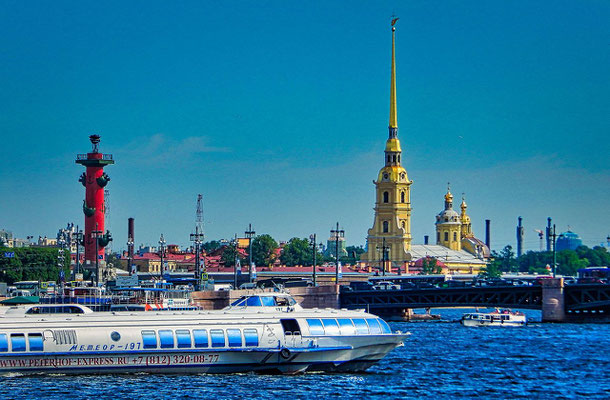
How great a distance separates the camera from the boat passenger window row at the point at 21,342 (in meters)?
44.4

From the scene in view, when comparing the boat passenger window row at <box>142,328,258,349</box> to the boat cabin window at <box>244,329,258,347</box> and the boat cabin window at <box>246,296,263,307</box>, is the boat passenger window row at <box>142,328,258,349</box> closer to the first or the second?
the boat cabin window at <box>244,329,258,347</box>

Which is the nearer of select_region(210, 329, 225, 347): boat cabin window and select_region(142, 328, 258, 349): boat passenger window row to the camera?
select_region(142, 328, 258, 349): boat passenger window row

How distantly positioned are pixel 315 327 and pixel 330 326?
0.59 metres

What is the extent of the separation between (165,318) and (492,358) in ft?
69.8

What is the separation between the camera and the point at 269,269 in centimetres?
19575

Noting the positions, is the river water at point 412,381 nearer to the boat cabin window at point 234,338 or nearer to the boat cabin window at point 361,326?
the boat cabin window at point 234,338

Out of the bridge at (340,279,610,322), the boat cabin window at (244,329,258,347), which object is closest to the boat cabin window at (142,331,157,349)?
the boat cabin window at (244,329,258,347)

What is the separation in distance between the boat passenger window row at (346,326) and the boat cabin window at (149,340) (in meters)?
5.67

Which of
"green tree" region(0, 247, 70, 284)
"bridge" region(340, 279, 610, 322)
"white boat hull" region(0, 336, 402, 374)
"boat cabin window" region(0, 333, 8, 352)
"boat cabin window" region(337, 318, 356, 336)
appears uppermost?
"green tree" region(0, 247, 70, 284)

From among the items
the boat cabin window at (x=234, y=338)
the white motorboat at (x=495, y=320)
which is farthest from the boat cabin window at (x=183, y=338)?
the white motorboat at (x=495, y=320)

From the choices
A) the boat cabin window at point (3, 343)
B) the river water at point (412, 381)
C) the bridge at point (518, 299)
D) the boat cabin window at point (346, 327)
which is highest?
the bridge at point (518, 299)

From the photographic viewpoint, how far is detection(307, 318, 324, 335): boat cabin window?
46.7 m

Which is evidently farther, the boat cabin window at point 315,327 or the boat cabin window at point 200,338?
the boat cabin window at point 315,327

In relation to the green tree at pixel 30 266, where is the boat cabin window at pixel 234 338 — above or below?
below
